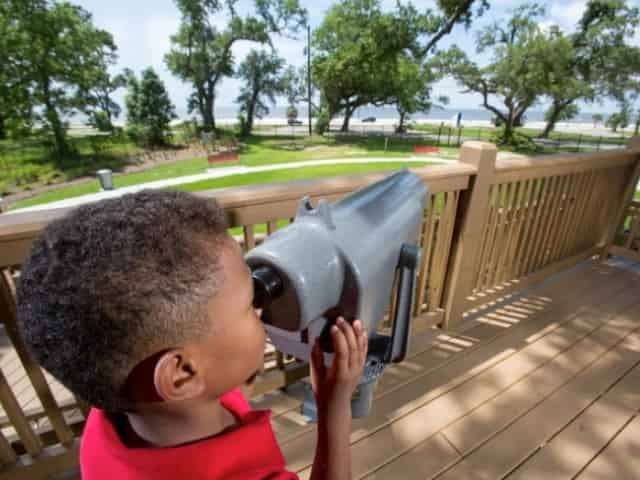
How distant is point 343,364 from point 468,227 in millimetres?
1318

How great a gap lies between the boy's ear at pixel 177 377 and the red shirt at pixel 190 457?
0.27ft

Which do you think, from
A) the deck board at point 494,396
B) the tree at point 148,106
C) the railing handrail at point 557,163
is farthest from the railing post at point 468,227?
the tree at point 148,106

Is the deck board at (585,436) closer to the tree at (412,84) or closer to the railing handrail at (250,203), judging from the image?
the railing handrail at (250,203)

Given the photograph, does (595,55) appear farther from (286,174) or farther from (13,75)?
(13,75)

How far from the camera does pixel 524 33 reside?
18.6m

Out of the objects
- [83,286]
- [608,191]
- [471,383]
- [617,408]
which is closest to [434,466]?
[471,383]

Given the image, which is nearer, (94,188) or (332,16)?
(94,188)

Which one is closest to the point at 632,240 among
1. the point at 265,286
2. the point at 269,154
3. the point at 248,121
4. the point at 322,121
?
the point at 265,286

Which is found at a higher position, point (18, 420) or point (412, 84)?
point (412, 84)

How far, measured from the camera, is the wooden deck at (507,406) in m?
1.22

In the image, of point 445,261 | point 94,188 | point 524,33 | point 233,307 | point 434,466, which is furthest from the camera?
point 524,33

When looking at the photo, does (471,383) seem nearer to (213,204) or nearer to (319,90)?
(213,204)

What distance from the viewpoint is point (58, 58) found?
47.9 feet

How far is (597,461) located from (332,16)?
24204 mm
